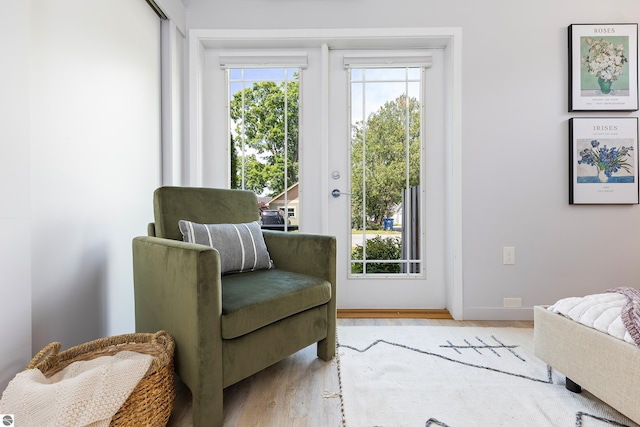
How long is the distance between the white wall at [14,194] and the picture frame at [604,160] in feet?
9.46

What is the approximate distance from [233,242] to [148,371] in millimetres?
691

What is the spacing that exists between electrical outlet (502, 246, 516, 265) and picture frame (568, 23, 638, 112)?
40.5 inches

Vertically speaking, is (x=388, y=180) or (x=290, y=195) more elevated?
(x=388, y=180)

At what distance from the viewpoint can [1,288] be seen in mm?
967

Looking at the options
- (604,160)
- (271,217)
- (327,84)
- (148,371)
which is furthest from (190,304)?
(604,160)

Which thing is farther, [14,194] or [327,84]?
[327,84]

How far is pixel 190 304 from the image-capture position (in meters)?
1.05

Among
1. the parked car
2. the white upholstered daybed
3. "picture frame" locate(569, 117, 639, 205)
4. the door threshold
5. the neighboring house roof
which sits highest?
"picture frame" locate(569, 117, 639, 205)

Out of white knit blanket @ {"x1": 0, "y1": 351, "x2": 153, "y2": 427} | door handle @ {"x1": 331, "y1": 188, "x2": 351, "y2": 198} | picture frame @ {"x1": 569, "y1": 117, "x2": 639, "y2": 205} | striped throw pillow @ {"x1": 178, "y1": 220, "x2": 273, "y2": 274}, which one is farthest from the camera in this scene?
door handle @ {"x1": 331, "y1": 188, "x2": 351, "y2": 198}

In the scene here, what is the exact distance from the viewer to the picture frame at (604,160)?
2.10 metres

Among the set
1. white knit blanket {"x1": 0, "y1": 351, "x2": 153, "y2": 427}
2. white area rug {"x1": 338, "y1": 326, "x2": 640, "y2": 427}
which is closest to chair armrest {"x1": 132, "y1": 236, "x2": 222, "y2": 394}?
white knit blanket {"x1": 0, "y1": 351, "x2": 153, "y2": 427}

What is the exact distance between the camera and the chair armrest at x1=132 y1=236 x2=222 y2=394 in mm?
1038

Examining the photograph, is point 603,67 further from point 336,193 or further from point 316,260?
point 316,260

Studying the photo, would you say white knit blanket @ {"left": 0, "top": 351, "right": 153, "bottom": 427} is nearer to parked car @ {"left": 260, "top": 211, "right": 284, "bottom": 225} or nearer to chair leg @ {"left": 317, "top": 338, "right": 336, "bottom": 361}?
chair leg @ {"left": 317, "top": 338, "right": 336, "bottom": 361}
